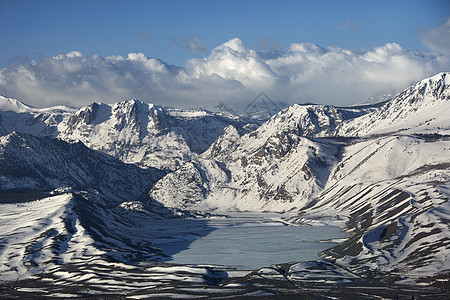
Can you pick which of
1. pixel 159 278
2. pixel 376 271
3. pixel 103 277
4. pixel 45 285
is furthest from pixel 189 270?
pixel 376 271

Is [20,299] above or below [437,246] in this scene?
below

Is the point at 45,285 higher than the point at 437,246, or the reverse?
the point at 437,246

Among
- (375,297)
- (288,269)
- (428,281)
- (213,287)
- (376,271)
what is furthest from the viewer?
(288,269)

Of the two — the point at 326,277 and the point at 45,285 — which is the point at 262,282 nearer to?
the point at 326,277

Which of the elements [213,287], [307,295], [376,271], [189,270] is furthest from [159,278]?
[376,271]

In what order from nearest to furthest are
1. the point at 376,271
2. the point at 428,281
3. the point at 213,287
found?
1. the point at 428,281
2. the point at 213,287
3. the point at 376,271

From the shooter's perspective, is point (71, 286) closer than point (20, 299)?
No

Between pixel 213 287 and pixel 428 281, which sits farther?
pixel 213 287

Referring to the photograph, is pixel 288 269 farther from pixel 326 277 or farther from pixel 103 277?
pixel 103 277
